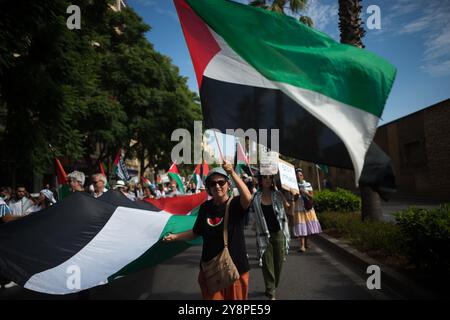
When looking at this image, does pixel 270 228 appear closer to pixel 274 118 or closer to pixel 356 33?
pixel 274 118

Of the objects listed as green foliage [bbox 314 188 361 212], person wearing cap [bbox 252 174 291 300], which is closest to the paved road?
person wearing cap [bbox 252 174 291 300]

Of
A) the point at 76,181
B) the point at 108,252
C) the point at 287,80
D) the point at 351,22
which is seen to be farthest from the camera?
the point at 351,22

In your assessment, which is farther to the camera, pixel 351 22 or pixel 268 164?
pixel 351 22

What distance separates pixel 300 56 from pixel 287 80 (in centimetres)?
33

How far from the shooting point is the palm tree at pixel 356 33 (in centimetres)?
902

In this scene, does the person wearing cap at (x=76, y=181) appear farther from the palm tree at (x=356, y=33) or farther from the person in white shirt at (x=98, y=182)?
the palm tree at (x=356, y=33)

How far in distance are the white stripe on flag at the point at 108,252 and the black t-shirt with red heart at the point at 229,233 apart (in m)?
1.28

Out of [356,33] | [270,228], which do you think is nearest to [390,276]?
[270,228]

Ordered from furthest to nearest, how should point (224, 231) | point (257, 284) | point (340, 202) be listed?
point (340, 202) → point (257, 284) → point (224, 231)

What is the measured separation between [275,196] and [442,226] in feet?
7.34

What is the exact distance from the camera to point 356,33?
956 centimetres

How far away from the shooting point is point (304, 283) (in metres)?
5.54

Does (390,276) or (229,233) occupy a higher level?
(229,233)
